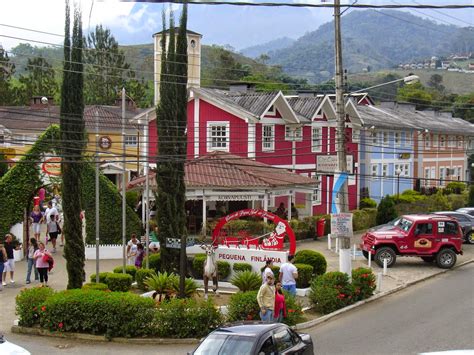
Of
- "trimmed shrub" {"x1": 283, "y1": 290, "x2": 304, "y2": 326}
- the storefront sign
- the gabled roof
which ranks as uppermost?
the gabled roof

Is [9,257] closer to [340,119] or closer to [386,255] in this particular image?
[340,119]

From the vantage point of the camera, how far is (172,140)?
25891 mm

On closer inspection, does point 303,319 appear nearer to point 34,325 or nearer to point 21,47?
point 34,325

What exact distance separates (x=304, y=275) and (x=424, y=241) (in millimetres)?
7689

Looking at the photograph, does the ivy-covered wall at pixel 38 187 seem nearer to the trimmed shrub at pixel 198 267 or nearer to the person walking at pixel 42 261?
the person walking at pixel 42 261

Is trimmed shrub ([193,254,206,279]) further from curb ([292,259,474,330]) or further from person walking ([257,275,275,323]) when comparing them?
person walking ([257,275,275,323])

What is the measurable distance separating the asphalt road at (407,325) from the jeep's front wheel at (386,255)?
3.93 m

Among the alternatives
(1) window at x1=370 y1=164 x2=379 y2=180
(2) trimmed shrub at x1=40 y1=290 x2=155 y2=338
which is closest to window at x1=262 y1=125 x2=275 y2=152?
(1) window at x1=370 y1=164 x2=379 y2=180

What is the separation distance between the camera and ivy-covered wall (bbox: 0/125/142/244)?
96.1 feet

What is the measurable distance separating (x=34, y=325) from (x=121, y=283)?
3.87 metres

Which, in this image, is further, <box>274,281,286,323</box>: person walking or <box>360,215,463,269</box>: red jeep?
<box>360,215,463,269</box>: red jeep

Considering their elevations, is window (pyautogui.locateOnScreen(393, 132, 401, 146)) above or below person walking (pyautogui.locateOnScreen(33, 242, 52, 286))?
above

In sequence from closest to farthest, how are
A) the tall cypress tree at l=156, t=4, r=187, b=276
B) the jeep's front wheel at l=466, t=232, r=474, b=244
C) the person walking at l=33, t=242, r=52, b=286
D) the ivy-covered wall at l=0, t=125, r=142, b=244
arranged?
the person walking at l=33, t=242, r=52, b=286, the tall cypress tree at l=156, t=4, r=187, b=276, the ivy-covered wall at l=0, t=125, r=142, b=244, the jeep's front wheel at l=466, t=232, r=474, b=244

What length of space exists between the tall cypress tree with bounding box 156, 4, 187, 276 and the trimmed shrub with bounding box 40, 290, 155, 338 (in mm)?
6632
